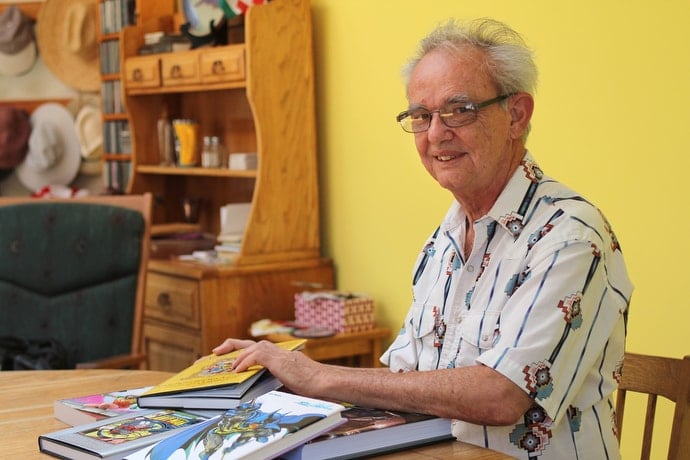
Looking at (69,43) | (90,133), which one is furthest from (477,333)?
(69,43)

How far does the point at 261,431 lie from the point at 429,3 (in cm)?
238

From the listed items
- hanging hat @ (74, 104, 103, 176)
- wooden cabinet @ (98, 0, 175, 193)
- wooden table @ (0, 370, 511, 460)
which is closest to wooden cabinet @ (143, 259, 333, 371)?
wooden cabinet @ (98, 0, 175, 193)

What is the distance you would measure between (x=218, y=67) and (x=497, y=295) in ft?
7.93

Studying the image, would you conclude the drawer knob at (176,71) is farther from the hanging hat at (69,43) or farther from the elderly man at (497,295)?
the elderly man at (497,295)

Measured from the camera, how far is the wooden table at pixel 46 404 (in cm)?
147

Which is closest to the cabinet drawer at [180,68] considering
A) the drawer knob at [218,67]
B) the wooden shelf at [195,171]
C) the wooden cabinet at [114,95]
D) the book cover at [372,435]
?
the drawer knob at [218,67]

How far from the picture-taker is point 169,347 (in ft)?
13.1

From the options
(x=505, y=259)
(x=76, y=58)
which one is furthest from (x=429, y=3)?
(x=76, y=58)

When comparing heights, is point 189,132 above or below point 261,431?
above

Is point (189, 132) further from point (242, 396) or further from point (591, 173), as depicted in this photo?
point (242, 396)

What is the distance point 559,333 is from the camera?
1592 mm

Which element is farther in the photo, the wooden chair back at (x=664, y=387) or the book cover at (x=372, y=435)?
the wooden chair back at (x=664, y=387)

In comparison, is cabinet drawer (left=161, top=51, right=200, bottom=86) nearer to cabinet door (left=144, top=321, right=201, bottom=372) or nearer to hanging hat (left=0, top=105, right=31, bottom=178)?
cabinet door (left=144, top=321, right=201, bottom=372)

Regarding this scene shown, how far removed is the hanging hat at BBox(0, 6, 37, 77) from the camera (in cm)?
563
